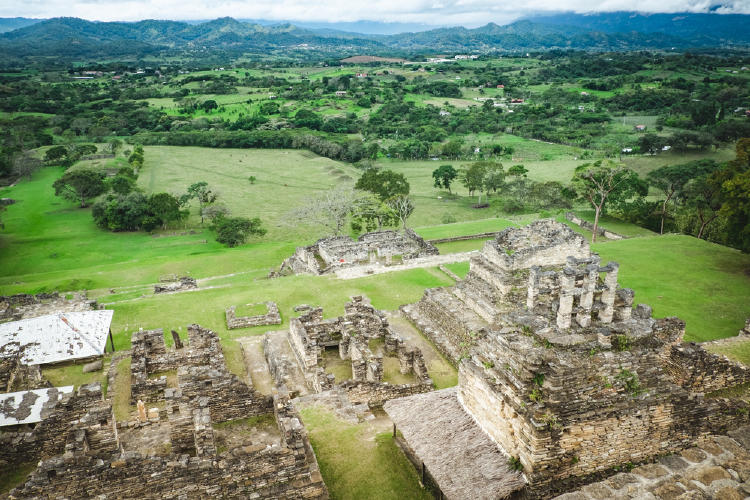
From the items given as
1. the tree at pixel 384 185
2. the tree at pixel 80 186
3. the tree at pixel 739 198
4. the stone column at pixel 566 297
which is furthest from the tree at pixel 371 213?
the stone column at pixel 566 297

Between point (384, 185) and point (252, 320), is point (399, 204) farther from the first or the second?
point (252, 320)

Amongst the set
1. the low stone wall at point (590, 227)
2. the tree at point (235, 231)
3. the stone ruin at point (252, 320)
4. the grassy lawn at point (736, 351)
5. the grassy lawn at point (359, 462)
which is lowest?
the tree at point (235, 231)

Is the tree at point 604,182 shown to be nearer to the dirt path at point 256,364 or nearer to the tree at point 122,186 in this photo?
the dirt path at point 256,364

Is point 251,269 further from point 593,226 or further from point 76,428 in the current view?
point 593,226

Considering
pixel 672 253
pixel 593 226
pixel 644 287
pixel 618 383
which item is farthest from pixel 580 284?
pixel 593 226

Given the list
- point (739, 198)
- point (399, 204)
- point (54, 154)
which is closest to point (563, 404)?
point (739, 198)
